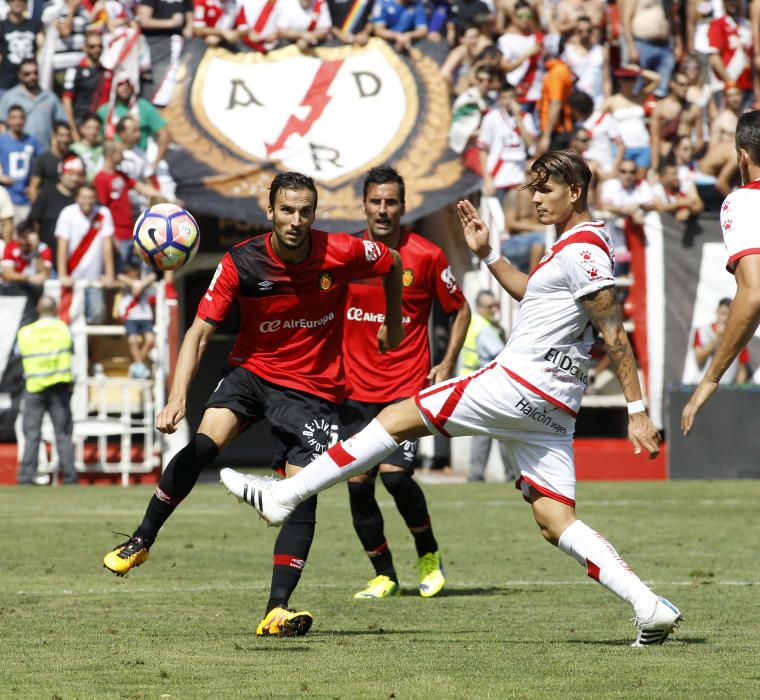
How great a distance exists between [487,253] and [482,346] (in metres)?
11.6

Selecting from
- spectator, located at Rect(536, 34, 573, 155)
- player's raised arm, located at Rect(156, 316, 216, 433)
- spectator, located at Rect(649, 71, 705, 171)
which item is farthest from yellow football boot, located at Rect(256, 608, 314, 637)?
spectator, located at Rect(649, 71, 705, 171)

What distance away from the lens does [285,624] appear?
6992 millimetres

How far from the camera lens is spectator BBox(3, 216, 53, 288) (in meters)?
19.1

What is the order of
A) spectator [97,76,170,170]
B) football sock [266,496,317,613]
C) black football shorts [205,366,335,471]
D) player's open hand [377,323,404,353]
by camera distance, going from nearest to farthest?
football sock [266,496,317,613], black football shorts [205,366,335,471], player's open hand [377,323,404,353], spectator [97,76,170,170]

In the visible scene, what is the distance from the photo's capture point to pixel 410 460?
373 inches

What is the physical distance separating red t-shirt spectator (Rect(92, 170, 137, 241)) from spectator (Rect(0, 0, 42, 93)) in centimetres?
198

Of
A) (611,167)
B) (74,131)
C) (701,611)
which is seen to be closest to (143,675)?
(701,611)

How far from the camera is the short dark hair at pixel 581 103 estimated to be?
20641 millimetres

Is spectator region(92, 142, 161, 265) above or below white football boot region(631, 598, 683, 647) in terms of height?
above

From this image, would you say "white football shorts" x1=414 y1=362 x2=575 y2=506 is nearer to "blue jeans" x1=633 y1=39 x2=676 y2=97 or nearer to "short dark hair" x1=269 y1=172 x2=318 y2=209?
"short dark hair" x1=269 y1=172 x2=318 y2=209

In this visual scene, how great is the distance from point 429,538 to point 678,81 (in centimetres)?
1405

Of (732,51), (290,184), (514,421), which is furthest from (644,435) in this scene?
(732,51)

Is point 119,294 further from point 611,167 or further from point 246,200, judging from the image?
point 611,167

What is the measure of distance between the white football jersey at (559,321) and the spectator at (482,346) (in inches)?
469
